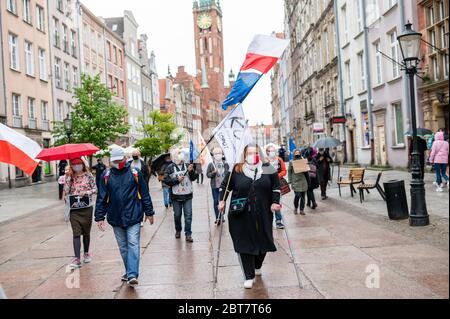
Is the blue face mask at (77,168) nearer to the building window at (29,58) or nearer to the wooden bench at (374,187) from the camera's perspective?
the wooden bench at (374,187)

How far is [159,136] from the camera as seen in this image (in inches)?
1981

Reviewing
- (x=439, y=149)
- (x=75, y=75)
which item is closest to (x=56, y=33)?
(x=75, y=75)

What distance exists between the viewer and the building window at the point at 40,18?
3603 centimetres

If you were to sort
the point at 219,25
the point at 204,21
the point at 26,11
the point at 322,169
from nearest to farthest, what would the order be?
the point at 322,169, the point at 26,11, the point at 204,21, the point at 219,25

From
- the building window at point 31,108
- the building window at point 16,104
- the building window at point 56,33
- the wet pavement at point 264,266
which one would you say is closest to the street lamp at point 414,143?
the wet pavement at point 264,266

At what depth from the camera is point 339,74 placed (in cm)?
3275

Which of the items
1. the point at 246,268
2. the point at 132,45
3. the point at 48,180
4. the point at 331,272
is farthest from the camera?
the point at 132,45

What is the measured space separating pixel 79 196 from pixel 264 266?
3.00 metres

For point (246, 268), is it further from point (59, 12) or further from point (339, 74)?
point (59, 12)

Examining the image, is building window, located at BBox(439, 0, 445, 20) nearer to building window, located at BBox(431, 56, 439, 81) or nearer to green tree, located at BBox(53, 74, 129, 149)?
building window, located at BBox(431, 56, 439, 81)

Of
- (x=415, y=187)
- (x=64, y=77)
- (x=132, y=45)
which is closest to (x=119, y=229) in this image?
(x=415, y=187)

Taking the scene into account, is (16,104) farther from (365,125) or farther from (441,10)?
(441,10)

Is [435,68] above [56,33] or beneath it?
beneath

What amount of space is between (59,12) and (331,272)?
39208mm
